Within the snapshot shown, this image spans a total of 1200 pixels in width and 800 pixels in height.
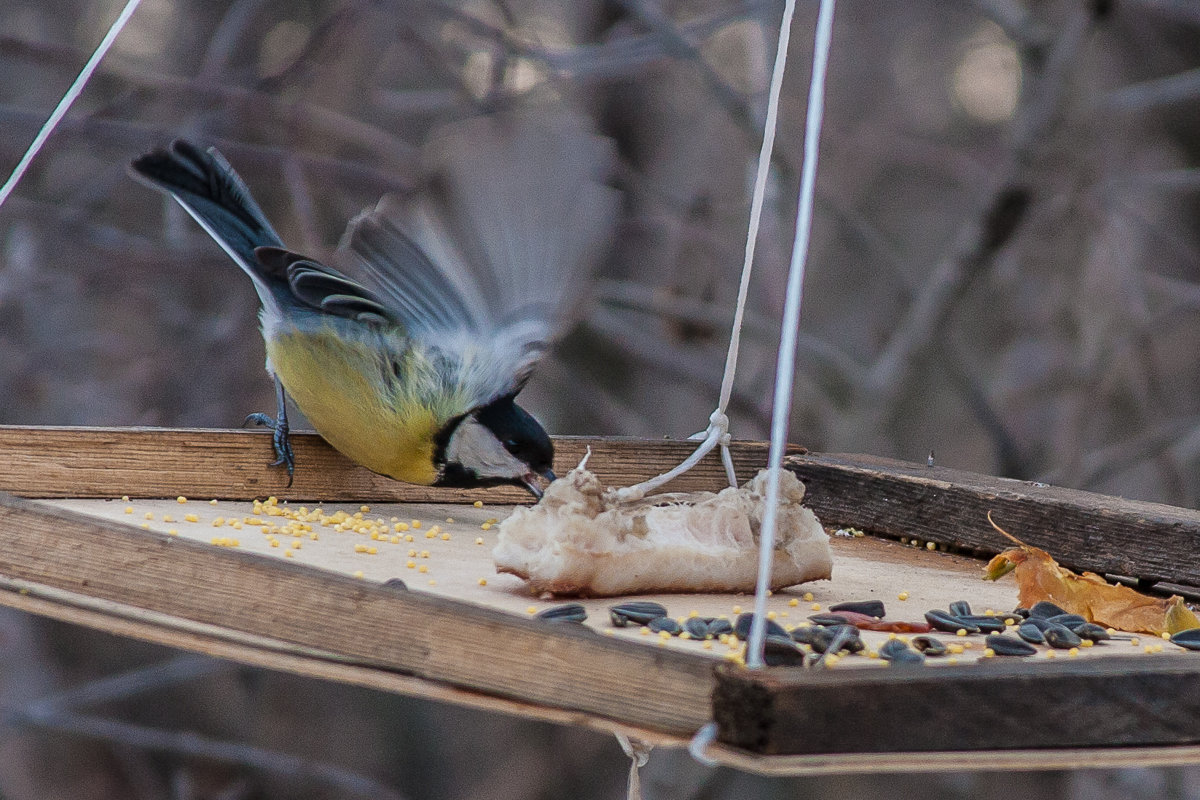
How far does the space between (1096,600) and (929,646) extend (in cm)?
42

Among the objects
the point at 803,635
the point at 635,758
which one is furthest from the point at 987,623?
the point at 635,758

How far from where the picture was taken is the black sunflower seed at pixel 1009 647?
1297mm

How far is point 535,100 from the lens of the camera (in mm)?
3760

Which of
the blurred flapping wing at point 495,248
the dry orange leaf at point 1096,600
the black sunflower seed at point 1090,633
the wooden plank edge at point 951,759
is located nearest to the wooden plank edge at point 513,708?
the wooden plank edge at point 951,759

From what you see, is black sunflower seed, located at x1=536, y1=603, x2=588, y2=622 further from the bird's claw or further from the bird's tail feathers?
the bird's tail feathers

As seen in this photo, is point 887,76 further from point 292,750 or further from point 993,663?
point 993,663

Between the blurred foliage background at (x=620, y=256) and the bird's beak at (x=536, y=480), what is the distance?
5.22 ft

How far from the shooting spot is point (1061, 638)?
1.35 meters

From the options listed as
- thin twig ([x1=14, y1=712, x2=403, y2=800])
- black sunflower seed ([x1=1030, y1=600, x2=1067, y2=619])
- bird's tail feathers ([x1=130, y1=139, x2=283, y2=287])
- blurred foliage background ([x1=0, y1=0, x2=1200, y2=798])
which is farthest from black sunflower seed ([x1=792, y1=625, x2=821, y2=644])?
thin twig ([x1=14, y1=712, x2=403, y2=800])

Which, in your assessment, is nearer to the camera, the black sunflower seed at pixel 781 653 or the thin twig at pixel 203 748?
the black sunflower seed at pixel 781 653

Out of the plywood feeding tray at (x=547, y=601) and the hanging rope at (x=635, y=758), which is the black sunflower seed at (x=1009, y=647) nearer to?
the plywood feeding tray at (x=547, y=601)

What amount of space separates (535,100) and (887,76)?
1782 mm

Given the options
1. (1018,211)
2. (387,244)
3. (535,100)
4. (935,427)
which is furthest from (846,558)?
(935,427)

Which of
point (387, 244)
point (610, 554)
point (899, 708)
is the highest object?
point (387, 244)
